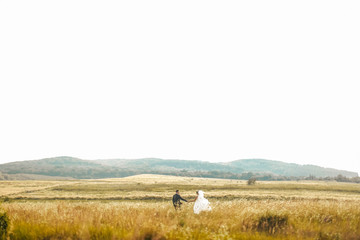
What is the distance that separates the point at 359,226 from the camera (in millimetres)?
10477

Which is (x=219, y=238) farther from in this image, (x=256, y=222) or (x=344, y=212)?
(x=344, y=212)

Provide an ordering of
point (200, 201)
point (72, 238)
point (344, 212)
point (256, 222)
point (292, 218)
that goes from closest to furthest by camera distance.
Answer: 1. point (72, 238)
2. point (256, 222)
3. point (292, 218)
4. point (344, 212)
5. point (200, 201)

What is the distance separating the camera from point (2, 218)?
7.57 meters

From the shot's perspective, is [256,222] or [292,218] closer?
[256,222]

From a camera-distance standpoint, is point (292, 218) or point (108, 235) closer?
point (108, 235)

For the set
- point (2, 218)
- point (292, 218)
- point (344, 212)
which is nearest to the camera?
point (2, 218)

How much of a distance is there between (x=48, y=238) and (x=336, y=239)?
8309mm

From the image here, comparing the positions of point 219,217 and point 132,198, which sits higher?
point 219,217

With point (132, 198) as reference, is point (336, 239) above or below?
above

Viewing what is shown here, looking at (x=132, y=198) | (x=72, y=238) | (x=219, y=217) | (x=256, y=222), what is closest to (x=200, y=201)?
(x=219, y=217)

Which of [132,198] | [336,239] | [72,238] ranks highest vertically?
[72,238]

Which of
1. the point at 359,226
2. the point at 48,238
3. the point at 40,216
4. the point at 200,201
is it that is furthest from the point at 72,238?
the point at 359,226

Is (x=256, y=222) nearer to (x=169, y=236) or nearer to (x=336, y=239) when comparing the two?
(x=336, y=239)

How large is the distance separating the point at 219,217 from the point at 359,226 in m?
4.93
